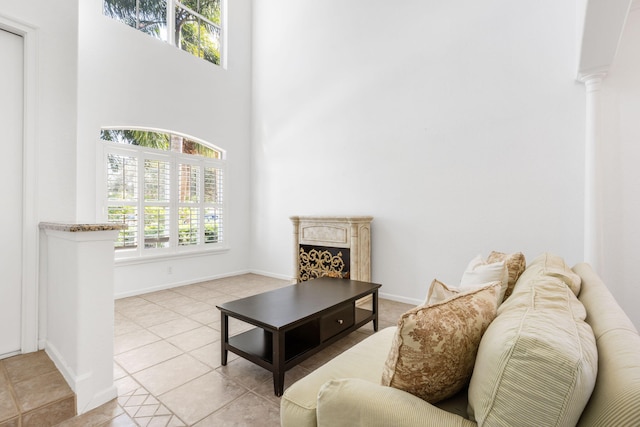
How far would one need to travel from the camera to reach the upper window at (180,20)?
4.36 m

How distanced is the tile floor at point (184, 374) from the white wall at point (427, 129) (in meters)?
1.27

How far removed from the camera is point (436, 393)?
1.03m

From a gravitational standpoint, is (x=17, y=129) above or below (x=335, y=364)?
above

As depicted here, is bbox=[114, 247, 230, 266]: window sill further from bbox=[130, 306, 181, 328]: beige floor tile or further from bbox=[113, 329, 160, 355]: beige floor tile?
bbox=[113, 329, 160, 355]: beige floor tile

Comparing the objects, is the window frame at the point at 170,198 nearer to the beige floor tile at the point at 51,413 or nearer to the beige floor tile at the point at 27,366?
the beige floor tile at the point at 27,366

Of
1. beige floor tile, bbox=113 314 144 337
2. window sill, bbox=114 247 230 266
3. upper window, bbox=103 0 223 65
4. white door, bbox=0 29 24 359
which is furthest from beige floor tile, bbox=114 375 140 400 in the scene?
upper window, bbox=103 0 223 65

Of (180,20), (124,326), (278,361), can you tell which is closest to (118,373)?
(124,326)

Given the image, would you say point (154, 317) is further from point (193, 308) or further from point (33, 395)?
point (33, 395)

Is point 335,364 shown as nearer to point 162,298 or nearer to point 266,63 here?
point 162,298

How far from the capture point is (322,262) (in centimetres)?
432

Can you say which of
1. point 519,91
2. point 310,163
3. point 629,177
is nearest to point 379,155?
point 310,163

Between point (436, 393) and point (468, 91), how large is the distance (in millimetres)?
3552

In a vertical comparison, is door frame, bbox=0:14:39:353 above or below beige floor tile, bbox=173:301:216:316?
above

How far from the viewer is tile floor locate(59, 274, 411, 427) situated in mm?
1802
